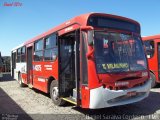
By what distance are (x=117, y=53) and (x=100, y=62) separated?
671 millimetres

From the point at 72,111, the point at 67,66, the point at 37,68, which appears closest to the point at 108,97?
the point at 72,111

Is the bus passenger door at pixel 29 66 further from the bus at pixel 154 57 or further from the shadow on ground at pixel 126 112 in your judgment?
the bus at pixel 154 57

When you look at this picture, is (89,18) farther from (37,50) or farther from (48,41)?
(37,50)

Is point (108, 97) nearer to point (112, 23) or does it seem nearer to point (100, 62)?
point (100, 62)

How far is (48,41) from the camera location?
995 centimetres

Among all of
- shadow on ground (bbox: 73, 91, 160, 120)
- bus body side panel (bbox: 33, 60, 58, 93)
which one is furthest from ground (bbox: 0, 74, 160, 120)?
bus body side panel (bbox: 33, 60, 58, 93)

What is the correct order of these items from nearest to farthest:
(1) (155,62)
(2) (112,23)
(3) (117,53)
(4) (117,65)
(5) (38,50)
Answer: (4) (117,65) → (3) (117,53) → (2) (112,23) → (5) (38,50) → (1) (155,62)

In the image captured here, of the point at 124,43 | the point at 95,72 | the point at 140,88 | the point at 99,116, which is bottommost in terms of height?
the point at 99,116

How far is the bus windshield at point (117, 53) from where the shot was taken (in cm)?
673

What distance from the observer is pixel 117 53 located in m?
7.04

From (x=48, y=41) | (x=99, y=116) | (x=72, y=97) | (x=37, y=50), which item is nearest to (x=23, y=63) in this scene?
(x=37, y=50)

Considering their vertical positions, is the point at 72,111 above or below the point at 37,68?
below

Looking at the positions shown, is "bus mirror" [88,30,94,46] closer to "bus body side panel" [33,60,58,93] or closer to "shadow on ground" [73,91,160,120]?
"shadow on ground" [73,91,160,120]

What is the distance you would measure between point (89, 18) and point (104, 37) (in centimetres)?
66
